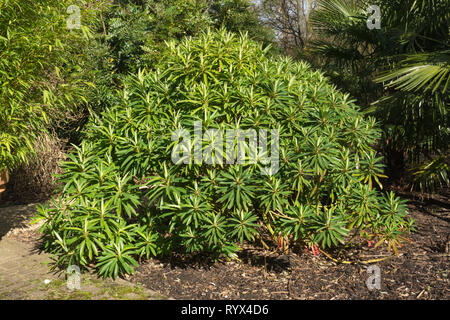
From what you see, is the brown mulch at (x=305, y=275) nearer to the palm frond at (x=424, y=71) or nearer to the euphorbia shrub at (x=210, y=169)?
the euphorbia shrub at (x=210, y=169)

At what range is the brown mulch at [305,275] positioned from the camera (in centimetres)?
343

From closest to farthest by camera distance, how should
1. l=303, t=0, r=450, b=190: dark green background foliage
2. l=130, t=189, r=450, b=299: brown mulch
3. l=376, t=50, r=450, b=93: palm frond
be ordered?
l=130, t=189, r=450, b=299: brown mulch → l=376, t=50, r=450, b=93: palm frond → l=303, t=0, r=450, b=190: dark green background foliage

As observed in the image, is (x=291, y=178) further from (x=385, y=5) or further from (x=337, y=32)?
(x=337, y=32)

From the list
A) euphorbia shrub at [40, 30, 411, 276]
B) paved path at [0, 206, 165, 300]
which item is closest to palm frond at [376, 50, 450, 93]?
euphorbia shrub at [40, 30, 411, 276]

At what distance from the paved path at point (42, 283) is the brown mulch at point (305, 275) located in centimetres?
21

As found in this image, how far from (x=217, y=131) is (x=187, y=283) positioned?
1.45m

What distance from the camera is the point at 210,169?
12.0 feet

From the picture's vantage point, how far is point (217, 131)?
3.47 meters

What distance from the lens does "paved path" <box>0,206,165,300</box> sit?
11.3 ft

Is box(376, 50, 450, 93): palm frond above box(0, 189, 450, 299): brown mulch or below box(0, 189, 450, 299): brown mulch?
above

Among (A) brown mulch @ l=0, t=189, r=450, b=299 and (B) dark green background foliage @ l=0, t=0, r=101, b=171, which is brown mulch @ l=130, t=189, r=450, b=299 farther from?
(B) dark green background foliage @ l=0, t=0, r=101, b=171

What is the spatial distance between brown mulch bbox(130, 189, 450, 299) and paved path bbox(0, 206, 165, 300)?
0.21 metres

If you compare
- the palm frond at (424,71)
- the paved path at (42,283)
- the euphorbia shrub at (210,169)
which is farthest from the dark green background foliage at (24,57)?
the palm frond at (424,71)
